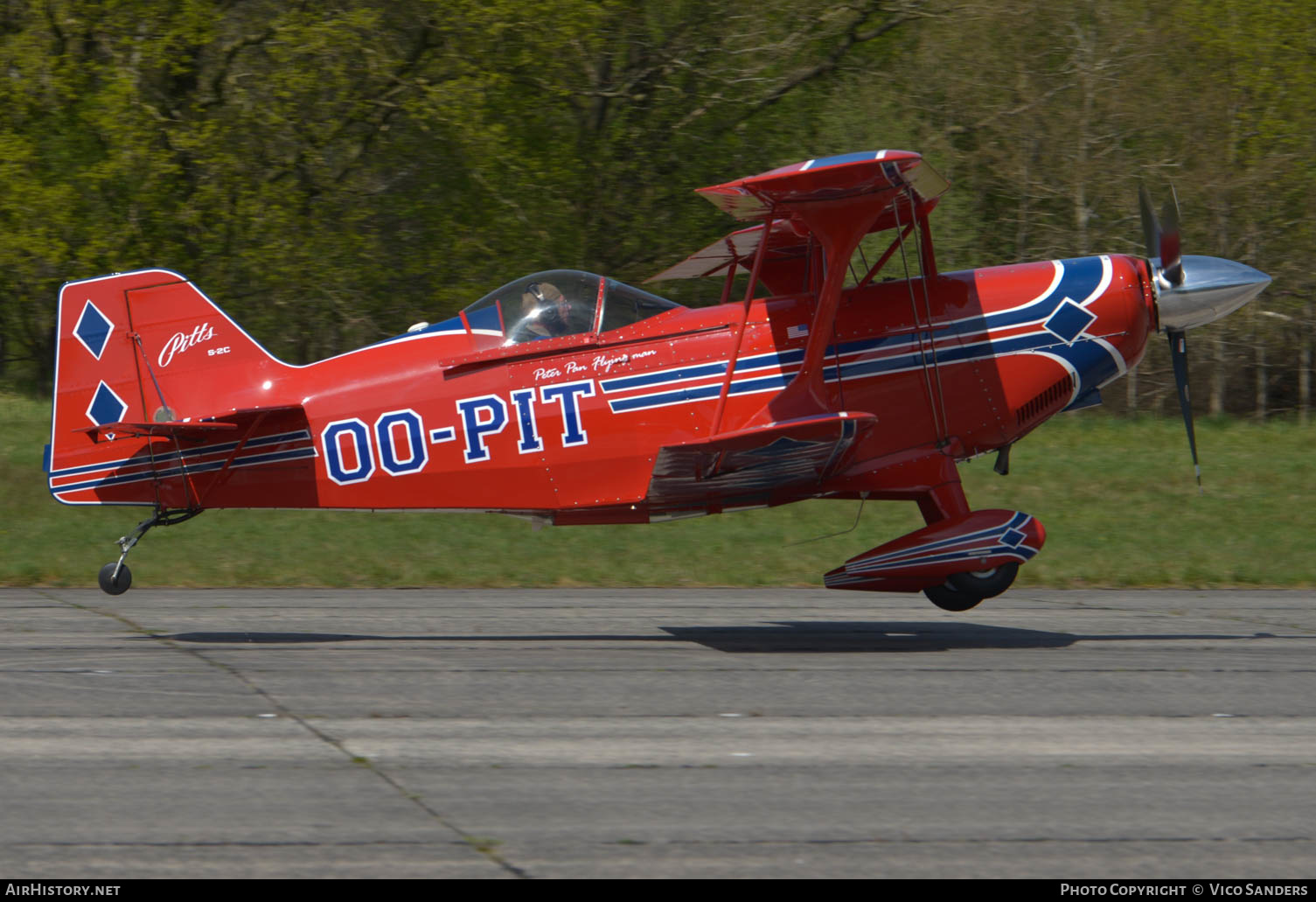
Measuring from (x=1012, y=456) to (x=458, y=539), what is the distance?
9218 mm

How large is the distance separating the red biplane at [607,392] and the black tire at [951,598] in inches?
7.9

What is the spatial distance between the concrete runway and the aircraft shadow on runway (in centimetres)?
5

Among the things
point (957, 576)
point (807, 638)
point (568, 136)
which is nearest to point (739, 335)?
point (807, 638)

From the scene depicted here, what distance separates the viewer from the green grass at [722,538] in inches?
606

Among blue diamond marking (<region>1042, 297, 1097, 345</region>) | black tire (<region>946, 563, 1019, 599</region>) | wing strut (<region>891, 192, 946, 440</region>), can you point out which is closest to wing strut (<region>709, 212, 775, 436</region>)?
wing strut (<region>891, 192, 946, 440</region>)

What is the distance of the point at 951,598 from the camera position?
35.6 feet

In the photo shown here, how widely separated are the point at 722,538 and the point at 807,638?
21.7 ft

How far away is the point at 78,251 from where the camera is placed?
20.7 m

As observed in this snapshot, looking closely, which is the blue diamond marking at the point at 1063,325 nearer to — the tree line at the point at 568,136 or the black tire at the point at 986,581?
the black tire at the point at 986,581

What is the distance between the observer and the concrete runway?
16.7 ft

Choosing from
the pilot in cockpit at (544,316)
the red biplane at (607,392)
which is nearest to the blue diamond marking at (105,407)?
the red biplane at (607,392)

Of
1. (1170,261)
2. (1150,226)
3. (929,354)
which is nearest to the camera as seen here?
(929,354)

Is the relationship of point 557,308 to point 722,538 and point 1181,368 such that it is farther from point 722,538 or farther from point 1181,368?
point 722,538

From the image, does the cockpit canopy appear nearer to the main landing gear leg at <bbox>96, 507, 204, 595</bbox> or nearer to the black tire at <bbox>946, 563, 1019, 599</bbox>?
the main landing gear leg at <bbox>96, 507, 204, 595</bbox>
